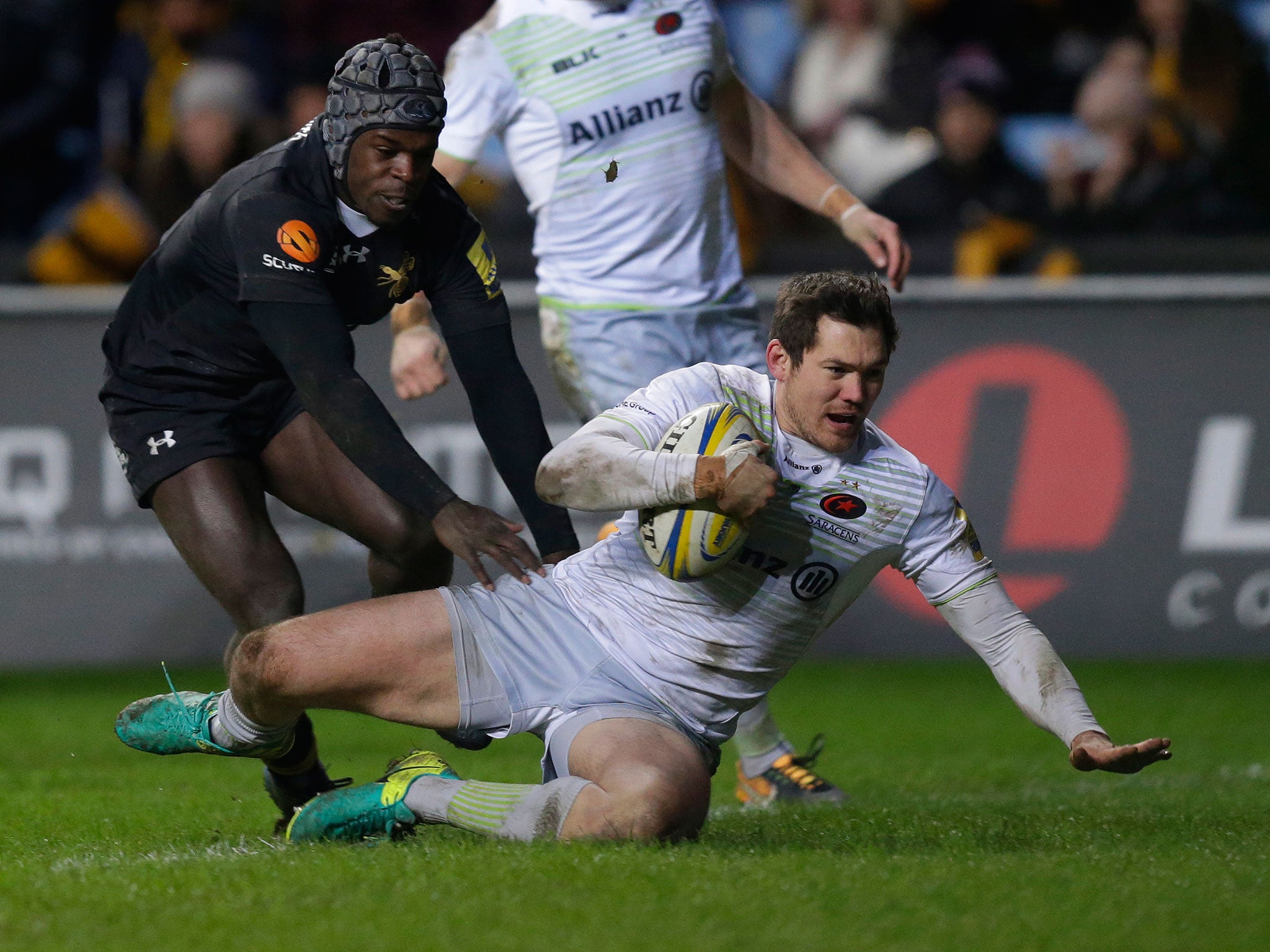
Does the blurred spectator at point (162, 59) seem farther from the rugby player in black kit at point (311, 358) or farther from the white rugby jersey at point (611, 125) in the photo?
Result: the rugby player in black kit at point (311, 358)

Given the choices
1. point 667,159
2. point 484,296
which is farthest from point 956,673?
point 484,296

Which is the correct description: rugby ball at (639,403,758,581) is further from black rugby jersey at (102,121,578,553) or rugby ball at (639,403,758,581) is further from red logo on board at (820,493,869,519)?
black rugby jersey at (102,121,578,553)

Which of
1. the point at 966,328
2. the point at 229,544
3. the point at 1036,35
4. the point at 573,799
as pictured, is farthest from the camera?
the point at 1036,35

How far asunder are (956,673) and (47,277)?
5.23m

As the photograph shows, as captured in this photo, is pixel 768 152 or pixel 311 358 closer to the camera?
pixel 311 358

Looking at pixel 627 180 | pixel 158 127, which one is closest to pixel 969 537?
pixel 627 180

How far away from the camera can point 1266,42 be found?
36.6 ft

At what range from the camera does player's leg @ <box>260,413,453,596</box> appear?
4984 millimetres

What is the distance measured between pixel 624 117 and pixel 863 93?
17.9 ft

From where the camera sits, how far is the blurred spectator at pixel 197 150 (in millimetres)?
9828

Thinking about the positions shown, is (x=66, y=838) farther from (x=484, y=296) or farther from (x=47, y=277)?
(x=47, y=277)

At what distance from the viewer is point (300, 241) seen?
4.44 meters

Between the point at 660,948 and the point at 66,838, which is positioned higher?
the point at 660,948

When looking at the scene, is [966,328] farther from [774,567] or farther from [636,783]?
[636,783]
